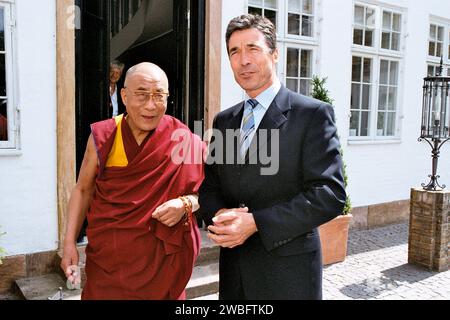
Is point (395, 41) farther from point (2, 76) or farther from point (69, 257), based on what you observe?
point (69, 257)

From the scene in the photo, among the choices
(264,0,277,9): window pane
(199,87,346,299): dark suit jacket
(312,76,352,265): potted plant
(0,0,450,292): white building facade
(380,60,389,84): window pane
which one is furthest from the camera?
(380,60,389,84): window pane

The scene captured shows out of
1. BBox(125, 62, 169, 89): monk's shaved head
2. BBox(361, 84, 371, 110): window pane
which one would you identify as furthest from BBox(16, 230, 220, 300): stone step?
BBox(361, 84, 371, 110): window pane

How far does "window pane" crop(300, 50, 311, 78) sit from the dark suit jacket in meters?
4.05

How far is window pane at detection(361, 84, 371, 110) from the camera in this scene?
20.8ft

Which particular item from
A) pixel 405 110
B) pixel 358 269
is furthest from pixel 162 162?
pixel 405 110

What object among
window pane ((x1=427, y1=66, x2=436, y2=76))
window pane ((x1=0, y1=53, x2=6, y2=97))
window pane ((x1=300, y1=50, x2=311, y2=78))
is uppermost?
window pane ((x1=427, y1=66, x2=436, y2=76))

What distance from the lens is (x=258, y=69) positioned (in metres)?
1.72

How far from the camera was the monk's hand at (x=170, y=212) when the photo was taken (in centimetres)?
205

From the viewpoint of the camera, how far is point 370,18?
243 inches

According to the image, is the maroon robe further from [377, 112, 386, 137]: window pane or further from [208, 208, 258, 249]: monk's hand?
[377, 112, 386, 137]: window pane

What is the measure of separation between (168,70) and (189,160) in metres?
3.74

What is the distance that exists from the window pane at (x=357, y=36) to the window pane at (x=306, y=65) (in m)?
0.92

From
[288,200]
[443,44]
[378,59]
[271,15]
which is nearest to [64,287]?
[288,200]

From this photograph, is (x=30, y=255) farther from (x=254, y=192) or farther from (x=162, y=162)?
(x=254, y=192)
